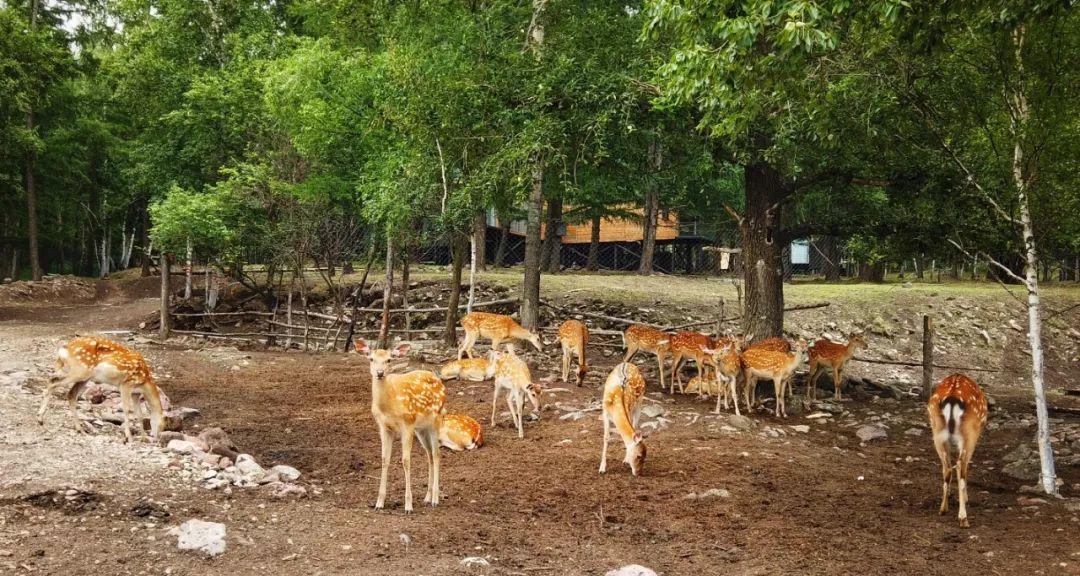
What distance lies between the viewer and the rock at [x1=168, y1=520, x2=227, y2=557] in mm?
5711

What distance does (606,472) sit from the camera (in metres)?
8.41

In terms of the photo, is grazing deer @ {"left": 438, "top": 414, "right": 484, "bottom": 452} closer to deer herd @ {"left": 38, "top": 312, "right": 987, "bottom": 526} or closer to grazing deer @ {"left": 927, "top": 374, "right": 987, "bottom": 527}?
deer herd @ {"left": 38, "top": 312, "right": 987, "bottom": 526}

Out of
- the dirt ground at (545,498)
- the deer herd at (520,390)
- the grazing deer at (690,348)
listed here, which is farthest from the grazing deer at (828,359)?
the grazing deer at (690,348)

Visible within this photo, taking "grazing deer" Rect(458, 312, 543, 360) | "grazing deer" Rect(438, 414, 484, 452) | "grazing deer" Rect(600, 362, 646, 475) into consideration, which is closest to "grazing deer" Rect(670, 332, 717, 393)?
"grazing deer" Rect(458, 312, 543, 360)

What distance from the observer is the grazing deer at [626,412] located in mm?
8320

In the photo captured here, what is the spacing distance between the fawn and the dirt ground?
37 centimetres

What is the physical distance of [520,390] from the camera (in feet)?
33.7

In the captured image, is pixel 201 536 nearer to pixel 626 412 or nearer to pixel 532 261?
pixel 626 412

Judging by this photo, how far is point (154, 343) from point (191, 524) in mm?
14721

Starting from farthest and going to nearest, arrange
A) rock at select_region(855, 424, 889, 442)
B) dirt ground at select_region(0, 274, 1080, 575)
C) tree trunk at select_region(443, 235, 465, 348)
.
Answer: tree trunk at select_region(443, 235, 465, 348)
rock at select_region(855, 424, 889, 442)
dirt ground at select_region(0, 274, 1080, 575)

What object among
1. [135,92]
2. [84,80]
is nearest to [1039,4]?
[135,92]

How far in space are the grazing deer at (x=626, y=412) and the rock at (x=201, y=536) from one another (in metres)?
3.95

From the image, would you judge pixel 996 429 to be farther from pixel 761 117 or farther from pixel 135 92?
pixel 135 92

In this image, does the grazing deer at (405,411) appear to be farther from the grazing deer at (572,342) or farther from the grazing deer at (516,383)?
the grazing deer at (572,342)
